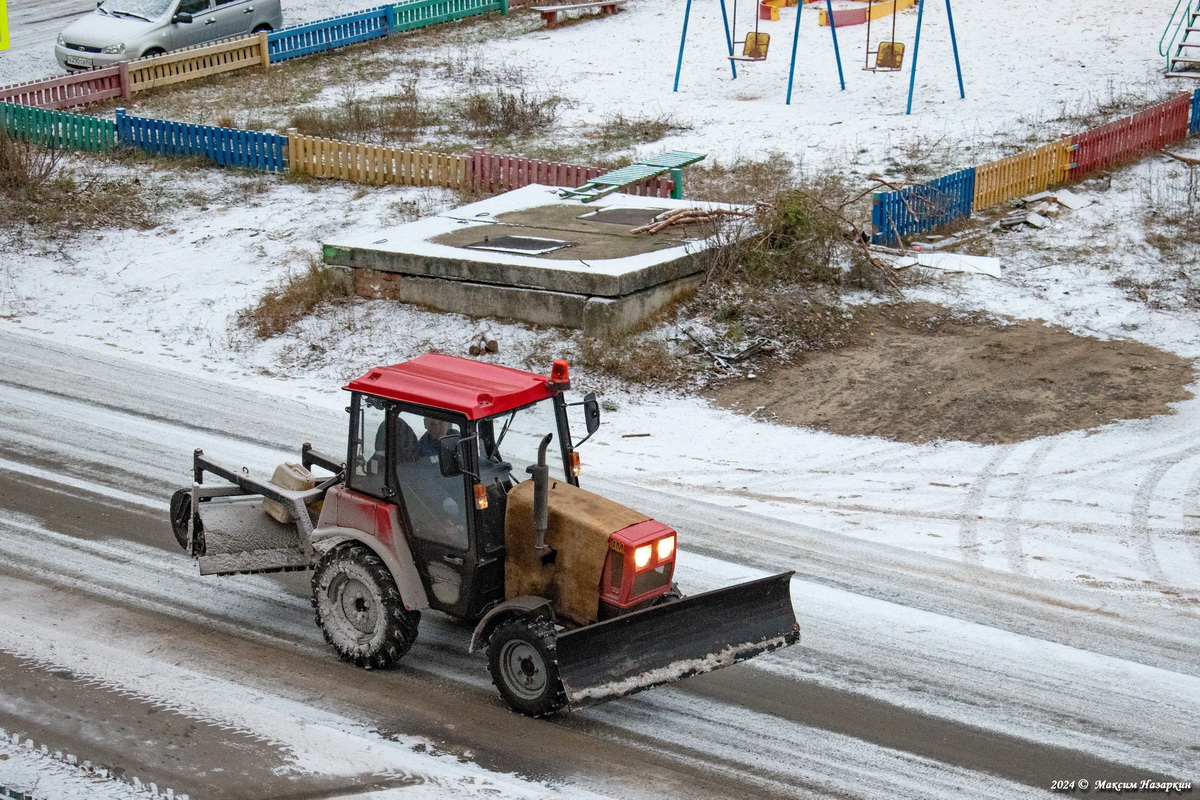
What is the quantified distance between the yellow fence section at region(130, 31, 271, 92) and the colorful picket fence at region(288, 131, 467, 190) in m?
5.47

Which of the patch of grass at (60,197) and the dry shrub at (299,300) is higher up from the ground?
the patch of grass at (60,197)

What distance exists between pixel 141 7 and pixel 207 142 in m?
6.41

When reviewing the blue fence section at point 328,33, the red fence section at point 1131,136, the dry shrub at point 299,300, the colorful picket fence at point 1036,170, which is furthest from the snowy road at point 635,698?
the blue fence section at point 328,33

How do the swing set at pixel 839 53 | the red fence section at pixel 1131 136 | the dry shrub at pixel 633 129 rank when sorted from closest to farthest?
the red fence section at pixel 1131 136
the dry shrub at pixel 633 129
the swing set at pixel 839 53

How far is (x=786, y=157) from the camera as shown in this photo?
59.7 ft

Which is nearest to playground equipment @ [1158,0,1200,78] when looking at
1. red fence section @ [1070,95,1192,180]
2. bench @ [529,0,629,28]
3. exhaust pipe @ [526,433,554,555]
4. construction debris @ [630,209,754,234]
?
red fence section @ [1070,95,1192,180]

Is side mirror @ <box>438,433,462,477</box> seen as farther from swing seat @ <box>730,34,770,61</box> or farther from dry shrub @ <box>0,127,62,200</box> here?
swing seat @ <box>730,34,770,61</box>

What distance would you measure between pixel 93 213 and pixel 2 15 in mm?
9137

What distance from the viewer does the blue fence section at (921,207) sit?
607 inches

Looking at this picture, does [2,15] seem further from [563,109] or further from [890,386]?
[563,109]

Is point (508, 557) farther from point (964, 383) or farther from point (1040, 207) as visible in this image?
point (1040, 207)

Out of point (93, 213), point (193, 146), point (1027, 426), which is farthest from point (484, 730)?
point (193, 146)

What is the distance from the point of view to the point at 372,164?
17.5 m

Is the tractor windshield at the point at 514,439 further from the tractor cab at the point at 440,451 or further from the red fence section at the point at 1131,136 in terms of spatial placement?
the red fence section at the point at 1131,136
